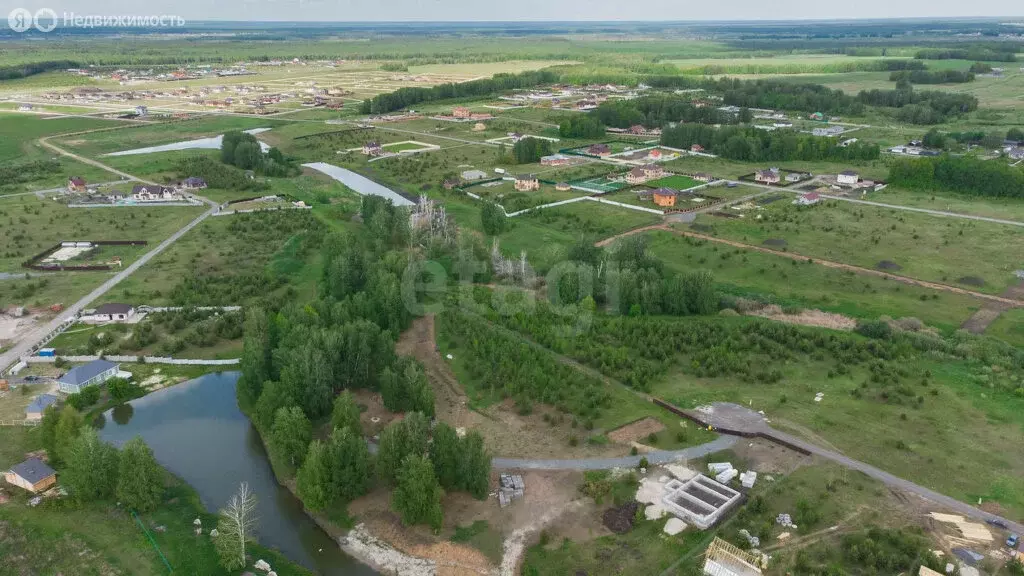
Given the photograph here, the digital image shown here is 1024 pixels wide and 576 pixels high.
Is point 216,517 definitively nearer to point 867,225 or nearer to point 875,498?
point 875,498

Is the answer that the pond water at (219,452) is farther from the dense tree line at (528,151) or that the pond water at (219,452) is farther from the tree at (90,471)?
the dense tree line at (528,151)

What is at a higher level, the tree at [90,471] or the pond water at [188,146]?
the pond water at [188,146]

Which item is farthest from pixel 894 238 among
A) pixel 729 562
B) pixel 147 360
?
pixel 147 360

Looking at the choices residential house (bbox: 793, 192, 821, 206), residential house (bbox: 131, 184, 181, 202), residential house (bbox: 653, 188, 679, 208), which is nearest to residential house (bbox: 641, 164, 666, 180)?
residential house (bbox: 653, 188, 679, 208)

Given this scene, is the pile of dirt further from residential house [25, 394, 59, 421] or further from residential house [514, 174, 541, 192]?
residential house [25, 394, 59, 421]

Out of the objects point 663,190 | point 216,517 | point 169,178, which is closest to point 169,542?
point 216,517

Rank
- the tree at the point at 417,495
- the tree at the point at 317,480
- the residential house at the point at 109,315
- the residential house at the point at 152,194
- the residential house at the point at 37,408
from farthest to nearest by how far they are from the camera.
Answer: the residential house at the point at 152,194
the residential house at the point at 109,315
the residential house at the point at 37,408
the tree at the point at 317,480
the tree at the point at 417,495

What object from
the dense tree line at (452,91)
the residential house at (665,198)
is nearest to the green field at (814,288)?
the residential house at (665,198)
